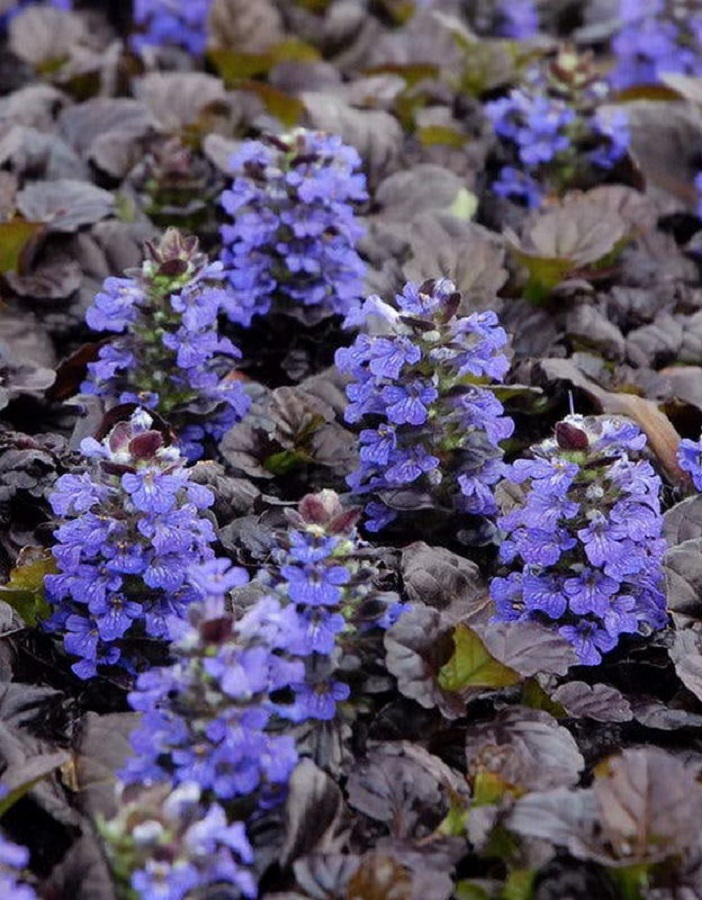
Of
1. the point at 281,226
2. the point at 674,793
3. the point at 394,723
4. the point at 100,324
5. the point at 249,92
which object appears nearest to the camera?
the point at 674,793

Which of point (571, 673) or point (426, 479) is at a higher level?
point (426, 479)

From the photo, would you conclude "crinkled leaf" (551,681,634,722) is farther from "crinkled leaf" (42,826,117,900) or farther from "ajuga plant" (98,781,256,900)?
"crinkled leaf" (42,826,117,900)

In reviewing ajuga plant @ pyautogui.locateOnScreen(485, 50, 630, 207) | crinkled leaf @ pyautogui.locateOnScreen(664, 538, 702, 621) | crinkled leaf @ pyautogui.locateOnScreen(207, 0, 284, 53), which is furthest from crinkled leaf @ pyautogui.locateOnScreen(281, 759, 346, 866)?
crinkled leaf @ pyautogui.locateOnScreen(207, 0, 284, 53)

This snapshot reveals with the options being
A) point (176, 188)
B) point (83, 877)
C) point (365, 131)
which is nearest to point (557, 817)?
point (83, 877)

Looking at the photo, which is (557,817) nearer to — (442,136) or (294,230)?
(294,230)

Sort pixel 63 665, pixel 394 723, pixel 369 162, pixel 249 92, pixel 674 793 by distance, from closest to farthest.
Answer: pixel 674 793
pixel 394 723
pixel 63 665
pixel 369 162
pixel 249 92

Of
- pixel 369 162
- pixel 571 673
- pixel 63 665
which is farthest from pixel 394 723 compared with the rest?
pixel 369 162

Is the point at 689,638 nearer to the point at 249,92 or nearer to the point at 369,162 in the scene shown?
the point at 369,162
